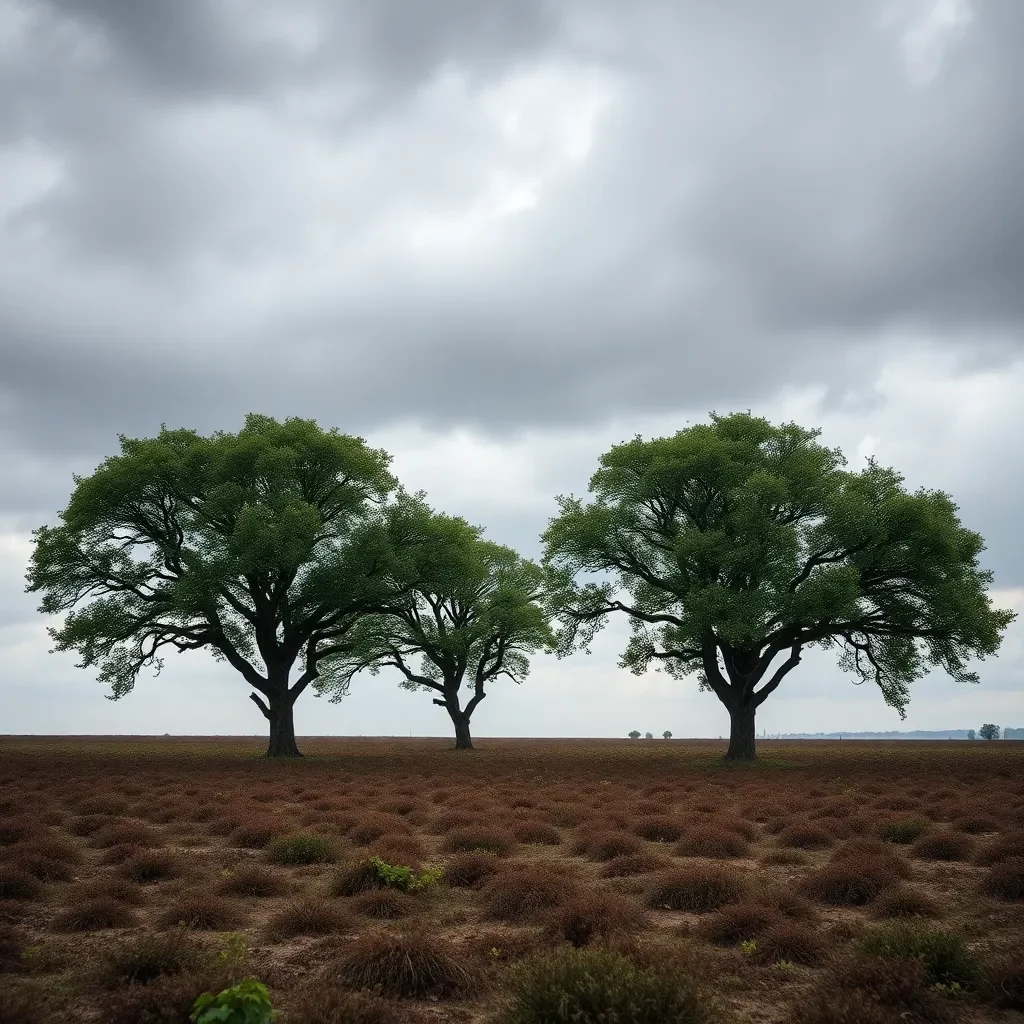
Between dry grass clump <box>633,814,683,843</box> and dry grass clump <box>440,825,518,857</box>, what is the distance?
2.90 metres

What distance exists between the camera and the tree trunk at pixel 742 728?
37.2 metres

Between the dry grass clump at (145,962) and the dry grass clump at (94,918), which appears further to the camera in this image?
the dry grass clump at (94,918)

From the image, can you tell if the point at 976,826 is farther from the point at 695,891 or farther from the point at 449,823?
the point at 449,823

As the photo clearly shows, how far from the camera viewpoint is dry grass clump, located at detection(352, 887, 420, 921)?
31.8 feet

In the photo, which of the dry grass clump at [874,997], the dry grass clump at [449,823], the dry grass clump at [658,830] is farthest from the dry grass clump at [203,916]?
the dry grass clump at [658,830]

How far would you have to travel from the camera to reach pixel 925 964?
711 centimetres

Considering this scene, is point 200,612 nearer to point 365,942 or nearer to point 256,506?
point 256,506

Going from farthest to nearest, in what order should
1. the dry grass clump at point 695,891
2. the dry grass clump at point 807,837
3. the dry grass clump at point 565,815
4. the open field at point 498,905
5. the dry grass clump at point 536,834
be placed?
the dry grass clump at point 565,815 → the dry grass clump at point 536,834 → the dry grass clump at point 807,837 → the dry grass clump at point 695,891 → the open field at point 498,905

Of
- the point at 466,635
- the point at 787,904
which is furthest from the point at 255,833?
the point at 466,635

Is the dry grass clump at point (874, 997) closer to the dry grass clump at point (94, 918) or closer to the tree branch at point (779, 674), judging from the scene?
the dry grass clump at point (94, 918)

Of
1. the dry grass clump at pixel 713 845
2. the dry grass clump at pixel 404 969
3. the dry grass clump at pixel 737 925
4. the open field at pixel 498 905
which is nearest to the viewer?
the open field at pixel 498 905

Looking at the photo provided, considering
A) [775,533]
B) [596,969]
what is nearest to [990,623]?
[775,533]

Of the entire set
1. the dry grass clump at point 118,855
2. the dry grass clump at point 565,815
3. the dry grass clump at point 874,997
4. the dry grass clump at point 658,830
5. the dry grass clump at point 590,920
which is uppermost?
the dry grass clump at point 874,997

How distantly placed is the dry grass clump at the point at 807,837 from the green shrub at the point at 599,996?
931 centimetres
